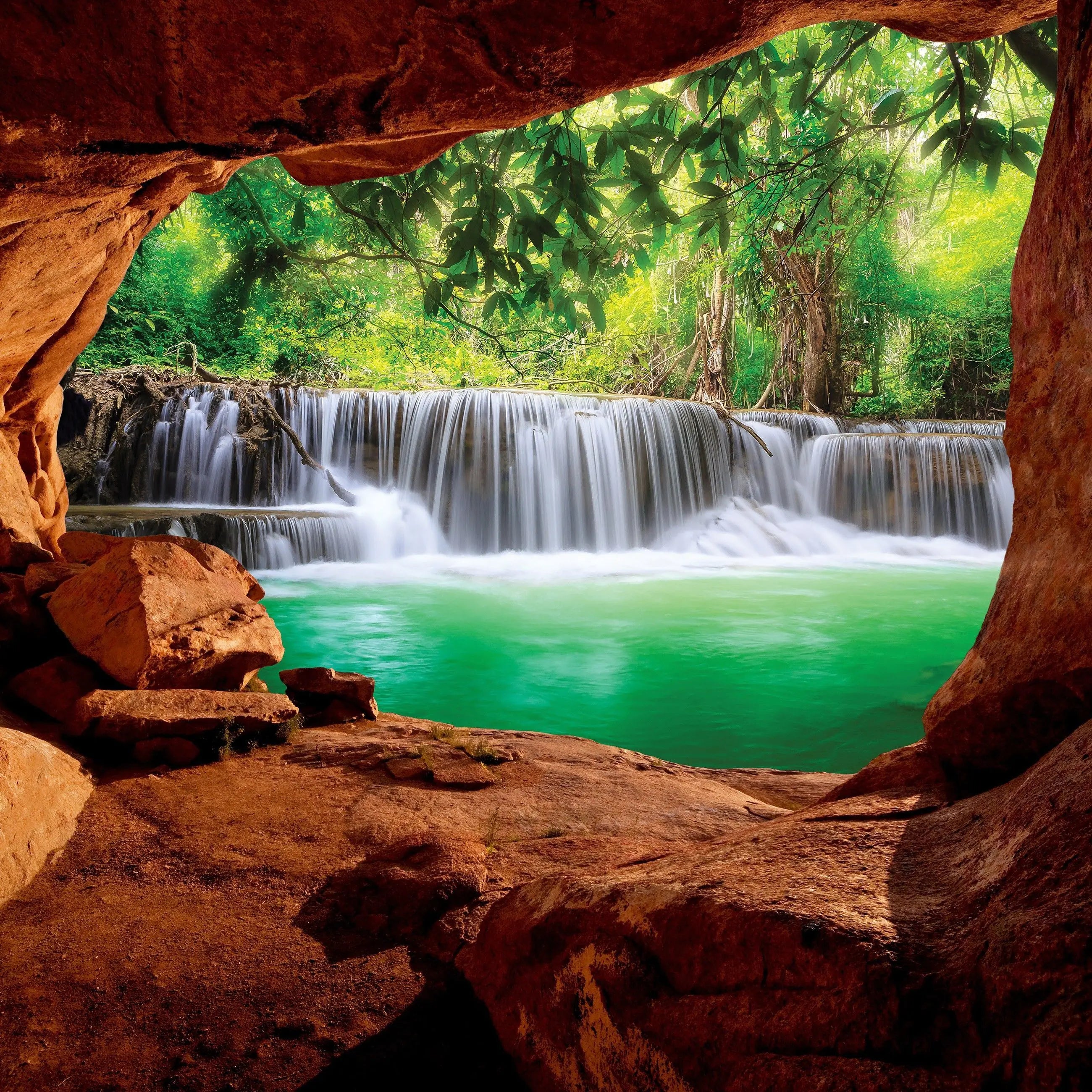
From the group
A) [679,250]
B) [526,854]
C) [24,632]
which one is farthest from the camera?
[679,250]

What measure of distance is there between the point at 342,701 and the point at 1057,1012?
401 cm

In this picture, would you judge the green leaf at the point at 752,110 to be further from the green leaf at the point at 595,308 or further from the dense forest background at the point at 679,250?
the green leaf at the point at 595,308

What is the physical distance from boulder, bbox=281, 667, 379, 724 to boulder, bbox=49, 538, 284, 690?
19 cm

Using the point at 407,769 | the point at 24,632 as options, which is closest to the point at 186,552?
the point at 24,632

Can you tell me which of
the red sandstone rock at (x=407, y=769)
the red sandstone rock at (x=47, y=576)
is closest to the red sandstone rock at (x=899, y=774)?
the red sandstone rock at (x=407, y=769)

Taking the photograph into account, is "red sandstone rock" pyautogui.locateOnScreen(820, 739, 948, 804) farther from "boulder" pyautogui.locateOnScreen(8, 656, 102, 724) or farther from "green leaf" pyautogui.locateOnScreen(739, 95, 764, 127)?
"green leaf" pyautogui.locateOnScreen(739, 95, 764, 127)

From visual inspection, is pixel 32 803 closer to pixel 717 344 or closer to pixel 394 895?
pixel 394 895

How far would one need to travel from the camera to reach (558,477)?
14.9m

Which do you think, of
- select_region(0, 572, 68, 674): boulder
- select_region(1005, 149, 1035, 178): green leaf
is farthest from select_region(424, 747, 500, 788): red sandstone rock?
select_region(1005, 149, 1035, 178): green leaf

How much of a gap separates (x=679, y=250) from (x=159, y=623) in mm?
16331

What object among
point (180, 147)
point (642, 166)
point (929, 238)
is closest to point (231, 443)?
point (642, 166)

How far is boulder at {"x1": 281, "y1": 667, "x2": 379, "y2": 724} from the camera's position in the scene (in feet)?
14.3

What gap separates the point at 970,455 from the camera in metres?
15.8

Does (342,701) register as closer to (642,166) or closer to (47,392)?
(47,392)
